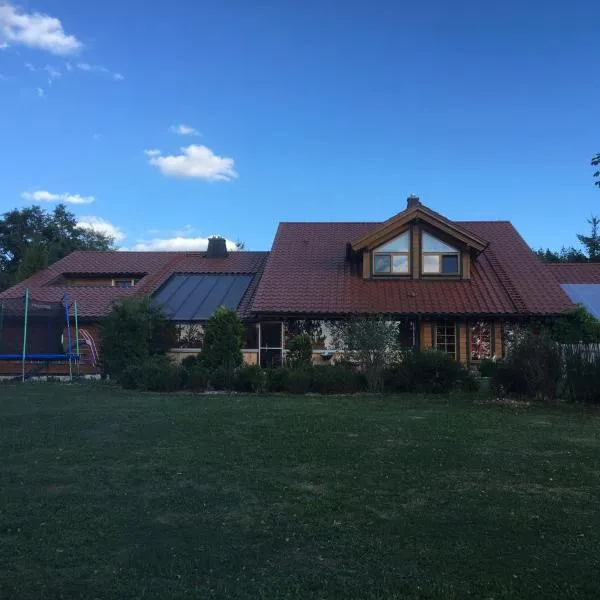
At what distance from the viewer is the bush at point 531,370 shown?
12.3 metres

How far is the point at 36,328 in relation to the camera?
20.8 m

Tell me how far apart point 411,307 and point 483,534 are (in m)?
16.1

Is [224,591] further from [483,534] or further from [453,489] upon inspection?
[453,489]

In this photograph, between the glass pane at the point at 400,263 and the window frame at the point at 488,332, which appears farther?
the glass pane at the point at 400,263

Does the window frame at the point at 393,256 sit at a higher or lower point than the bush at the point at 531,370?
higher

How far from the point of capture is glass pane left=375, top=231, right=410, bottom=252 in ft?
74.2

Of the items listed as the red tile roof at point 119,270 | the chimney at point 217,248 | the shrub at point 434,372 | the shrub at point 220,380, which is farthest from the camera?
the chimney at point 217,248

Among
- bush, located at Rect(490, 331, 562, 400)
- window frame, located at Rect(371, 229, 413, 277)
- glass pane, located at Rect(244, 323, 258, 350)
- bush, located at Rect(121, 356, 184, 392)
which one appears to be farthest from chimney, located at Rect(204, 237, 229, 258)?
bush, located at Rect(490, 331, 562, 400)

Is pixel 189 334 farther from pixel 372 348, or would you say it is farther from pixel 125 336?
pixel 372 348

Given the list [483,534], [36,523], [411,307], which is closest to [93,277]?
[411,307]

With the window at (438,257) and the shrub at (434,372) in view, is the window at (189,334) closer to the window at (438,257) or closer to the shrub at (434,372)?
the window at (438,257)

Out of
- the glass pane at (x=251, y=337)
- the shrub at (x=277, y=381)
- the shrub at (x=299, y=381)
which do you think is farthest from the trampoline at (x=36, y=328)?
the shrub at (x=299, y=381)

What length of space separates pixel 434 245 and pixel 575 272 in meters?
8.15

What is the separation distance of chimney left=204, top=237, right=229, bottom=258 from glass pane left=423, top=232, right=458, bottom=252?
34.7 ft
